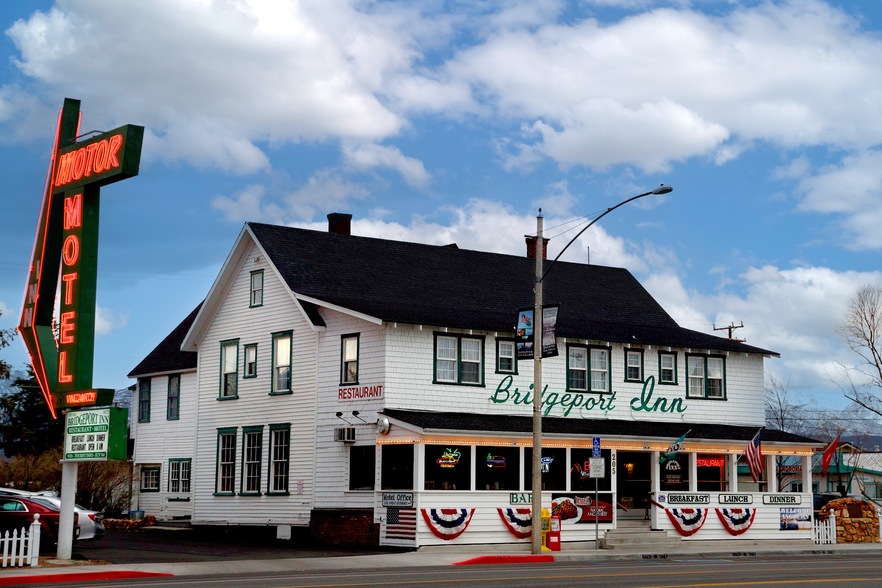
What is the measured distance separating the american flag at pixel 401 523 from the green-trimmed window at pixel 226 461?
30.1 feet

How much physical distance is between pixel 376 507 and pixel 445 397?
4.02 metres

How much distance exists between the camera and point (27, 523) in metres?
28.3

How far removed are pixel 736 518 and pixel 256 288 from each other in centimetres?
1787

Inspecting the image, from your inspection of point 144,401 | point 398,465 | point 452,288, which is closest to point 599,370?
point 452,288

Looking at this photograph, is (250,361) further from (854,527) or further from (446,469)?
(854,527)

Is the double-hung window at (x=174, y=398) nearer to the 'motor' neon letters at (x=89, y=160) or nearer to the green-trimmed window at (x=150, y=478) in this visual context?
the green-trimmed window at (x=150, y=478)

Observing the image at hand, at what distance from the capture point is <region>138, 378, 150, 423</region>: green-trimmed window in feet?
150

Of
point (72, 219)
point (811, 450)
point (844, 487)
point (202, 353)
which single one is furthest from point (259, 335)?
point (844, 487)

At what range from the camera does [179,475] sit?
42812mm

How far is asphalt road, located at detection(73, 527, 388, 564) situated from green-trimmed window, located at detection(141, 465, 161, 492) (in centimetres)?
530

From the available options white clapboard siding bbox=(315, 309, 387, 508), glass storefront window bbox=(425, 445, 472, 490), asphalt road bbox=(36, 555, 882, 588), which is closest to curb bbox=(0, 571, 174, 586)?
asphalt road bbox=(36, 555, 882, 588)

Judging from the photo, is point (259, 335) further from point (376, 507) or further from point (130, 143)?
point (130, 143)

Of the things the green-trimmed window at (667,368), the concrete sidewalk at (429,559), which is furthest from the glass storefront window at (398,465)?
the green-trimmed window at (667,368)

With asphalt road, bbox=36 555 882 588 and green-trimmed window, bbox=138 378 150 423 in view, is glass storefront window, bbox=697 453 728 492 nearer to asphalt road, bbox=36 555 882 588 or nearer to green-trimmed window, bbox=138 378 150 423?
asphalt road, bbox=36 555 882 588
